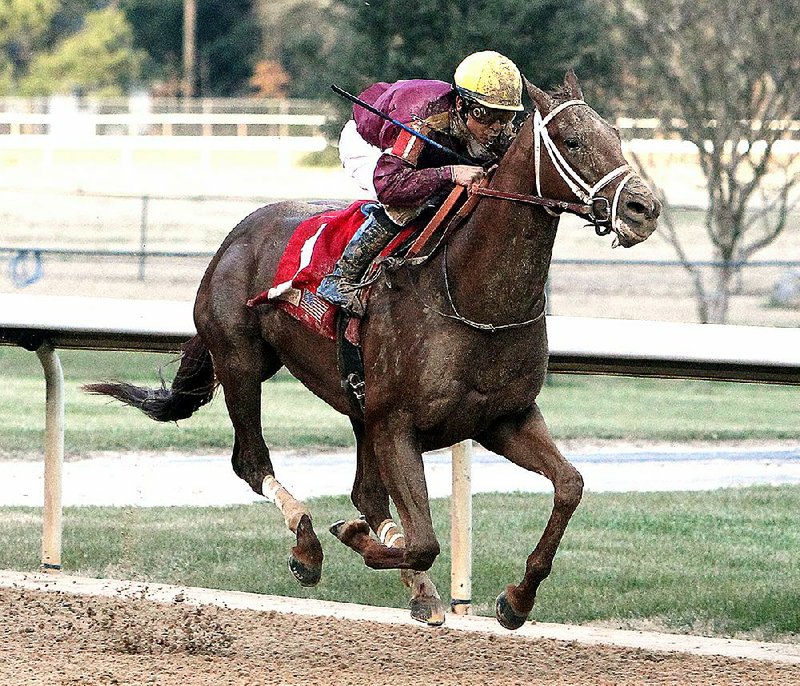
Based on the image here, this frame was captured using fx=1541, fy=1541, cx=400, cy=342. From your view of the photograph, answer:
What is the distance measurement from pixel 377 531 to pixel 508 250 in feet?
4.45

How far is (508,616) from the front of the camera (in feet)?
16.8

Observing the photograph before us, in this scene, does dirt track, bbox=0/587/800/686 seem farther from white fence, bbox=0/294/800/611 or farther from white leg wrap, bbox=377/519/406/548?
white fence, bbox=0/294/800/611

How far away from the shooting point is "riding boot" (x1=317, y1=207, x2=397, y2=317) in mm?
5117

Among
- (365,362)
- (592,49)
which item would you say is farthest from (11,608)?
(592,49)

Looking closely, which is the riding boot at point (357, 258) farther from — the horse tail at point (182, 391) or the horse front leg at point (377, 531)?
the horse tail at point (182, 391)

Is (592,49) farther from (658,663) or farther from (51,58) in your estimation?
(51,58)

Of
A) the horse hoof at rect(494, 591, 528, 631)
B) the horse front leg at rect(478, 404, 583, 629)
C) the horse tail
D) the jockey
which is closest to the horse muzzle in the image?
the jockey

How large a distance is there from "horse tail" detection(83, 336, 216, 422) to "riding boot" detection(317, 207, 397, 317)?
1397 millimetres

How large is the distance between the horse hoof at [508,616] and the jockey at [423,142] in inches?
42.3

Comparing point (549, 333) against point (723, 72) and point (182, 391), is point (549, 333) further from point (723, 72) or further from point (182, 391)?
point (723, 72)

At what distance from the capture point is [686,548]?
7531 millimetres

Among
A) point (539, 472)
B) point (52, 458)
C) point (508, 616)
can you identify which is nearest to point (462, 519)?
point (508, 616)

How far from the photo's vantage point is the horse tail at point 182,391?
256 inches

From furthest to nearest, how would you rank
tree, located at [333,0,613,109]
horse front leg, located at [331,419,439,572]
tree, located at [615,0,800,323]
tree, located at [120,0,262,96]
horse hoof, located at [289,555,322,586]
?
tree, located at [120,0,262,96] < tree, located at [615,0,800,323] < tree, located at [333,0,613,109] < horse hoof, located at [289,555,322,586] < horse front leg, located at [331,419,439,572]
